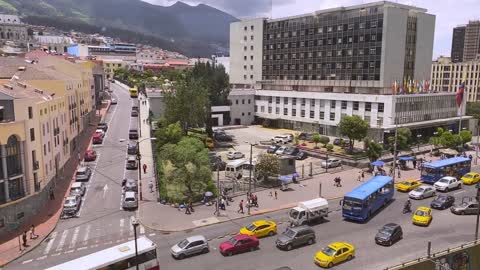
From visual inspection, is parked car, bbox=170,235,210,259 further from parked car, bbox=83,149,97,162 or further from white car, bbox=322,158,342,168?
parked car, bbox=83,149,97,162

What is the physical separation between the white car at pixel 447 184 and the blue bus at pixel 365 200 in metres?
9.94

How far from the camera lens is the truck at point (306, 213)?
3597 cm

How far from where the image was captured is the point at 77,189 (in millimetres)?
44938

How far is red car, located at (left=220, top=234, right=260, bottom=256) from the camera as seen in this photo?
3002cm

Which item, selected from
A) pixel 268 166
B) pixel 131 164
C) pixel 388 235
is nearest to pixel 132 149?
pixel 131 164

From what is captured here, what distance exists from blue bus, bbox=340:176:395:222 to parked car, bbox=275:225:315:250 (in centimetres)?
659

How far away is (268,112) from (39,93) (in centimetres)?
6234

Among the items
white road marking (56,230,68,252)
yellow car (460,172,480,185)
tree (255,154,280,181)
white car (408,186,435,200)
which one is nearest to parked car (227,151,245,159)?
tree (255,154,280,181)

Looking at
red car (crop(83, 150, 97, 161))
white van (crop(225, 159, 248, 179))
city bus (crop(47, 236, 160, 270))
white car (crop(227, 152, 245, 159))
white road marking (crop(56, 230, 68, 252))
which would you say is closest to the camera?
city bus (crop(47, 236, 160, 270))

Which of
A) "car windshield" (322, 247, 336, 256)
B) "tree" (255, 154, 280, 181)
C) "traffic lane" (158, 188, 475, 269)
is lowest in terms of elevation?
"traffic lane" (158, 188, 475, 269)

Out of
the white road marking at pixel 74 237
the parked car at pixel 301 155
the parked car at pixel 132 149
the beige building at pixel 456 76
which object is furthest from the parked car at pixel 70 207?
the beige building at pixel 456 76

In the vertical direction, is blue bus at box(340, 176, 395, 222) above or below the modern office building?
below

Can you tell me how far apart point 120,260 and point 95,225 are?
14055 millimetres

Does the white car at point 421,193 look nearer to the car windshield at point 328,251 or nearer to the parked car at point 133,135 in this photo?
the car windshield at point 328,251
